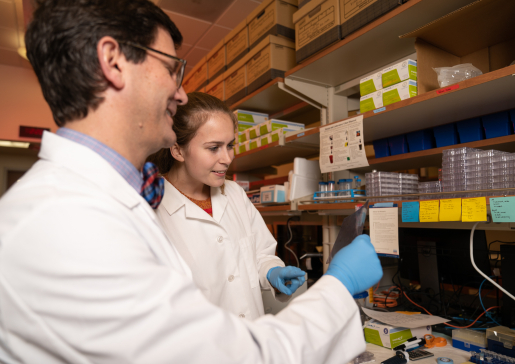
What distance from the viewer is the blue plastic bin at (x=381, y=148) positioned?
5.55 feet

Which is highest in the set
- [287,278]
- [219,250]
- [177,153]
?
[177,153]

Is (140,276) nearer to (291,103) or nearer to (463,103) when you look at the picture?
(463,103)

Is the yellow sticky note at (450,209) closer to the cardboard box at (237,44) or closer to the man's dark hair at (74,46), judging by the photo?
the man's dark hair at (74,46)

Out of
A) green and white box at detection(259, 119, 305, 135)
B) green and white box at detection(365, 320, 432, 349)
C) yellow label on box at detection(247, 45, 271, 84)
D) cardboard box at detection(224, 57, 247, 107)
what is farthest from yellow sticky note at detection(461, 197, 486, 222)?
cardboard box at detection(224, 57, 247, 107)

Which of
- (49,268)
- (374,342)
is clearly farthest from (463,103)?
(49,268)

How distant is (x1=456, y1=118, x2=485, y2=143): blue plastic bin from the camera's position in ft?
4.35

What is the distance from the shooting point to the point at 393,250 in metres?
1.21

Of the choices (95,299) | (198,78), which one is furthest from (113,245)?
(198,78)

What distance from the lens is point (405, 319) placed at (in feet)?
4.47

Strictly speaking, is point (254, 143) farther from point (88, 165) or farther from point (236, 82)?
point (88, 165)

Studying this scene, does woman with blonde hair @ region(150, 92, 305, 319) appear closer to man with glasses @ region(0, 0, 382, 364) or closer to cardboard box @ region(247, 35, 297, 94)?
man with glasses @ region(0, 0, 382, 364)

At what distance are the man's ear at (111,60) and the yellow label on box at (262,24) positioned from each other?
1.59 metres

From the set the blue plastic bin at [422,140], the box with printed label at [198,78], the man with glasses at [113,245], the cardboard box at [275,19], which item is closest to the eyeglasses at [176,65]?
the man with glasses at [113,245]

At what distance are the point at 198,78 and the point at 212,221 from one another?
2.34m
